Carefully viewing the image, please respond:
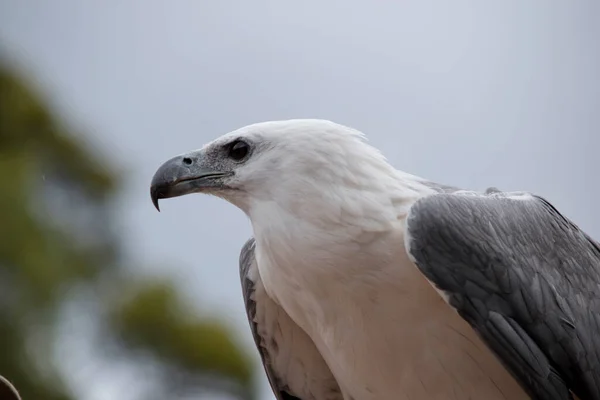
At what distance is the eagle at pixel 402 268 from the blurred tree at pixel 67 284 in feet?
13.6

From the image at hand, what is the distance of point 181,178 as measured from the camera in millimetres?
2418

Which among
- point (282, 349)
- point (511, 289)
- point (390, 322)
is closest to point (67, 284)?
point (282, 349)

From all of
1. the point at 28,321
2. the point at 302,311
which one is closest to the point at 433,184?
the point at 302,311

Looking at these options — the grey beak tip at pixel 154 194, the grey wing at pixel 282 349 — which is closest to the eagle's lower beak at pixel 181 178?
the grey beak tip at pixel 154 194

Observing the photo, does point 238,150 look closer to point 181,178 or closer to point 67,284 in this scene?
point 181,178

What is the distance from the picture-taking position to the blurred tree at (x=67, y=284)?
6695mm

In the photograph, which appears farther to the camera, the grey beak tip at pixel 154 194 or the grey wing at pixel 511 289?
the grey beak tip at pixel 154 194

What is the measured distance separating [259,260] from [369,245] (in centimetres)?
31

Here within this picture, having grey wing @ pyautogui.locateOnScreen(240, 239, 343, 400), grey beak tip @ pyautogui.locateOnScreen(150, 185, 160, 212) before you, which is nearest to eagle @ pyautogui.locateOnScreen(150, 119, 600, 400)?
grey beak tip @ pyautogui.locateOnScreen(150, 185, 160, 212)

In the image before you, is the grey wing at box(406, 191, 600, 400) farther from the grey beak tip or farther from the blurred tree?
the blurred tree

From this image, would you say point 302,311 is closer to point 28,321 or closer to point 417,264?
point 417,264

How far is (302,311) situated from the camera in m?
2.39

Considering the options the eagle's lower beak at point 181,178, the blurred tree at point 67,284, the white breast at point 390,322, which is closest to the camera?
the white breast at point 390,322

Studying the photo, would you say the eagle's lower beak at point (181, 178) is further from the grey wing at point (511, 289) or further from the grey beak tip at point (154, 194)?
the grey wing at point (511, 289)
